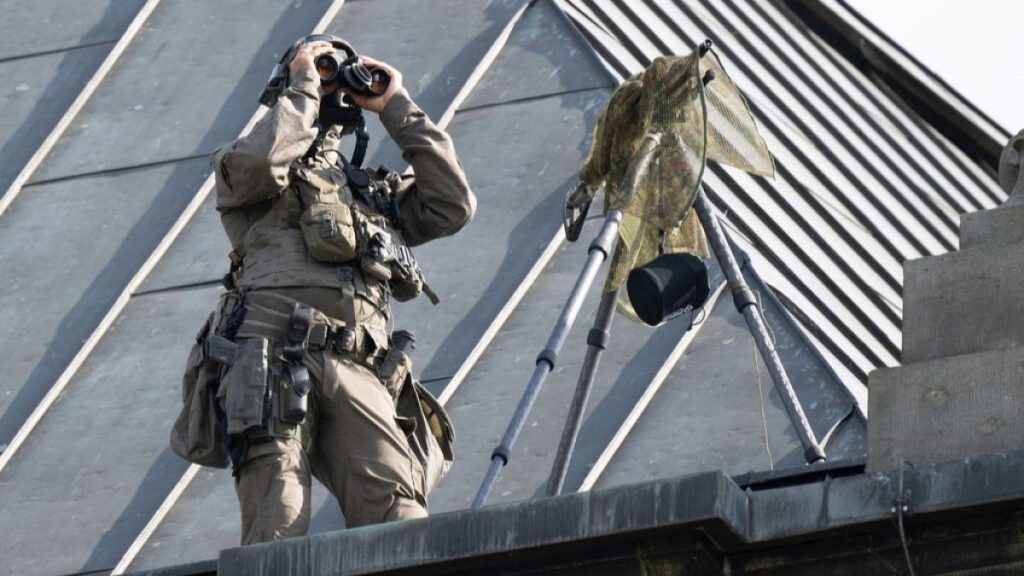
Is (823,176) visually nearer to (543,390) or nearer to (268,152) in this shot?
(543,390)

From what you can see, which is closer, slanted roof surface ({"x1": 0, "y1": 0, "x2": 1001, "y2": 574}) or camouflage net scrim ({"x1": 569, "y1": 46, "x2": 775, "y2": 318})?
camouflage net scrim ({"x1": 569, "y1": 46, "x2": 775, "y2": 318})

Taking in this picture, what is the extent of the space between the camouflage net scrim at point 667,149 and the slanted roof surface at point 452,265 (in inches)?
130

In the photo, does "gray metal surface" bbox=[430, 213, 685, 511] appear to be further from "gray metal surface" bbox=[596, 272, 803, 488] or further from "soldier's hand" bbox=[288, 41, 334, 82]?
"soldier's hand" bbox=[288, 41, 334, 82]

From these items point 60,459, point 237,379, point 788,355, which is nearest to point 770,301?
point 788,355

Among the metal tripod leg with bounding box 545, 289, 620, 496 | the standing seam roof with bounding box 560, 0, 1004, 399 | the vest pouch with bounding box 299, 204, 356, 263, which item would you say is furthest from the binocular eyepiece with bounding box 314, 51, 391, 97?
the standing seam roof with bounding box 560, 0, 1004, 399

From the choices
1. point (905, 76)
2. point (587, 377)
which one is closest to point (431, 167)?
point (587, 377)

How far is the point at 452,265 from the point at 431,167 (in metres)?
7.60

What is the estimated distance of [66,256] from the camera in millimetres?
25172

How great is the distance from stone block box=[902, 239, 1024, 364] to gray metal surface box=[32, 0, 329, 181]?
1169 centimetres

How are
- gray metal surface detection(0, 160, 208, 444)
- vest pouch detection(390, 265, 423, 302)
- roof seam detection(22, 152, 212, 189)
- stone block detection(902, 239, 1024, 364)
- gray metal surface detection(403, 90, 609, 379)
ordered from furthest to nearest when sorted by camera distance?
roof seam detection(22, 152, 212, 189), gray metal surface detection(0, 160, 208, 444), gray metal surface detection(403, 90, 609, 379), vest pouch detection(390, 265, 423, 302), stone block detection(902, 239, 1024, 364)

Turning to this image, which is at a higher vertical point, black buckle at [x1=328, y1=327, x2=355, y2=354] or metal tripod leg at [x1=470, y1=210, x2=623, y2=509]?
metal tripod leg at [x1=470, y1=210, x2=623, y2=509]

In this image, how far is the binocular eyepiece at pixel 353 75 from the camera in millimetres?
16016

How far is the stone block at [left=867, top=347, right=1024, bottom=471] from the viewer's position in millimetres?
13992

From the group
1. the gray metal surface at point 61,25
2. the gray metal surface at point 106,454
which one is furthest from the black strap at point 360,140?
the gray metal surface at point 61,25
